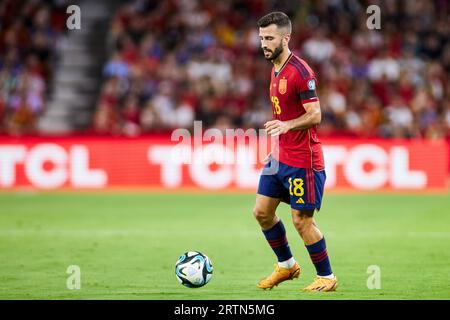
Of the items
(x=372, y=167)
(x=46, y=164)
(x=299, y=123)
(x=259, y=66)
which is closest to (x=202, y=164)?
(x=46, y=164)

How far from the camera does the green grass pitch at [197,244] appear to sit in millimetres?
8997

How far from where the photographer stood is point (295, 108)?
28.7ft

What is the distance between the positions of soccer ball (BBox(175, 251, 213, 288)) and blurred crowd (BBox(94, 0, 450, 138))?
40.3ft

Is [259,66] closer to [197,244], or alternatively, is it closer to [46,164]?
[46,164]

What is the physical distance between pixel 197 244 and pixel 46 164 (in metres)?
8.26

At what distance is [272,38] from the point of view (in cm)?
869

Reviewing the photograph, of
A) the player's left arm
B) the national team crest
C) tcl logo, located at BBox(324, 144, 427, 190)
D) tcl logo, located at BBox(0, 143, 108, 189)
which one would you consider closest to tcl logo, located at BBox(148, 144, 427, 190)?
tcl logo, located at BBox(324, 144, 427, 190)

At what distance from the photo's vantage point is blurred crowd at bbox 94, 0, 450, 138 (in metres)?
22.3

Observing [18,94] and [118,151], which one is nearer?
[118,151]

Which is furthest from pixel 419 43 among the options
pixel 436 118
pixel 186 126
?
pixel 186 126

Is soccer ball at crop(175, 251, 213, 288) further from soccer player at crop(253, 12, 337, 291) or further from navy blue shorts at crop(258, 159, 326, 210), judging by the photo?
navy blue shorts at crop(258, 159, 326, 210)
